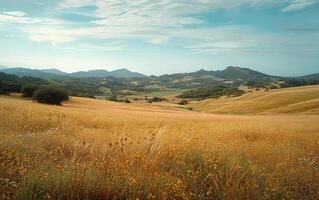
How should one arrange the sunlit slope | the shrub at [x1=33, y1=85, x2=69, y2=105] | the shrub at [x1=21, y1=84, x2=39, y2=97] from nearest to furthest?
the shrub at [x1=33, y1=85, x2=69, y2=105] → the shrub at [x1=21, y1=84, x2=39, y2=97] → the sunlit slope

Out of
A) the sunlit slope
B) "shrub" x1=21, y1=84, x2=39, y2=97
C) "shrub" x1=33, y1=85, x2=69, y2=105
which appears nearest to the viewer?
"shrub" x1=33, y1=85, x2=69, y2=105

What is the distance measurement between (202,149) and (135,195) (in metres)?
3.19

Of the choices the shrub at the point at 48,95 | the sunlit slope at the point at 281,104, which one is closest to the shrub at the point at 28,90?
the shrub at the point at 48,95

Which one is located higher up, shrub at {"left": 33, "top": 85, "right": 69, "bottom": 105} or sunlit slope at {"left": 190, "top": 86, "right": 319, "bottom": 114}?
shrub at {"left": 33, "top": 85, "right": 69, "bottom": 105}

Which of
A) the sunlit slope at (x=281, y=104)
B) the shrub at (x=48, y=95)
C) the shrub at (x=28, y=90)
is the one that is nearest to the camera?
the shrub at (x=48, y=95)

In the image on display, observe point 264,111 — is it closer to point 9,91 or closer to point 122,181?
point 9,91

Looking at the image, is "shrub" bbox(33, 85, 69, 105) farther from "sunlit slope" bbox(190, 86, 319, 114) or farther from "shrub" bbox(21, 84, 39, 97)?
"sunlit slope" bbox(190, 86, 319, 114)

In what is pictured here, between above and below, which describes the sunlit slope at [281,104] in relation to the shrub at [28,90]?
below

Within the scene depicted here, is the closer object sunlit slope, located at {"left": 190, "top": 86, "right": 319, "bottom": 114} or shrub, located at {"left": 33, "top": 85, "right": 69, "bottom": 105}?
shrub, located at {"left": 33, "top": 85, "right": 69, "bottom": 105}

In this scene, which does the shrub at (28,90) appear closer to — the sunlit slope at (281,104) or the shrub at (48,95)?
the shrub at (48,95)

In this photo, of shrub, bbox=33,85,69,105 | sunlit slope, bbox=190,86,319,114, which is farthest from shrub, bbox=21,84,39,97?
sunlit slope, bbox=190,86,319,114

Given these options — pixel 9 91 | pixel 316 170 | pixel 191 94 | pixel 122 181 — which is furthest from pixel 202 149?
pixel 191 94

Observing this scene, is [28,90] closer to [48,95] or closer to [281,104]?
[48,95]

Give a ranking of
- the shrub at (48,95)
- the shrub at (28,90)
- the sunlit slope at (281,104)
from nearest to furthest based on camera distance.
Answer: the shrub at (48,95) < the shrub at (28,90) < the sunlit slope at (281,104)
